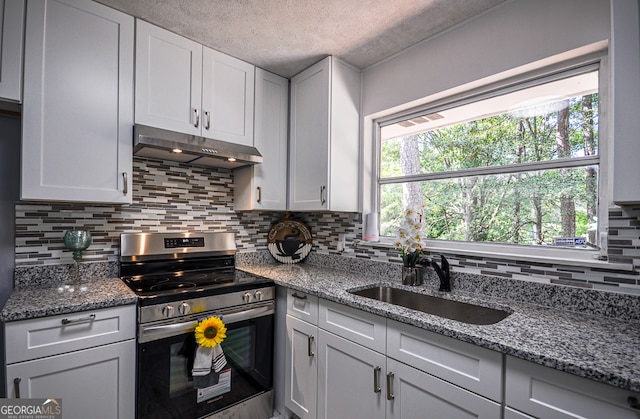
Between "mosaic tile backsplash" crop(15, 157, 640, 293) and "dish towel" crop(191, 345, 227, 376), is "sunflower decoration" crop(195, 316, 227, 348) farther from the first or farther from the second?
"mosaic tile backsplash" crop(15, 157, 640, 293)

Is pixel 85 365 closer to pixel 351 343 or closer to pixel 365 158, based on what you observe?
pixel 351 343

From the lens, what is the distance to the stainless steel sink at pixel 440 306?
1.50 m

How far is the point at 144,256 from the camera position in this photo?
2.05m

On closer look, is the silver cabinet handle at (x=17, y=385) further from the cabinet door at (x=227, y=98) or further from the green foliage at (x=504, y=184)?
the green foliage at (x=504, y=184)

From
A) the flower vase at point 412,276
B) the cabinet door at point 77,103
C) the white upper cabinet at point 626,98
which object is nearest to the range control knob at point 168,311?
the cabinet door at point 77,103

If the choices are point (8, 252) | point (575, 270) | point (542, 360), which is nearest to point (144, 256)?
point (8, 252)

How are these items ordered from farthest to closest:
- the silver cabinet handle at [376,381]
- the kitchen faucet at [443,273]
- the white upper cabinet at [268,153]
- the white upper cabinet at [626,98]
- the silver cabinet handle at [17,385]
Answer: the white upper cabinet at [268,153], the kitchen faucet at [443,273], the silver cabinet handle at [376,381], the silver cabinet handle at [17,385], the white upper cabinet at [626,98]

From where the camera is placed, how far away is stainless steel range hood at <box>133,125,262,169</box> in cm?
176

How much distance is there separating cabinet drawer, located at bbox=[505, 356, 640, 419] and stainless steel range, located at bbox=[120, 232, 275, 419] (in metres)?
1.35

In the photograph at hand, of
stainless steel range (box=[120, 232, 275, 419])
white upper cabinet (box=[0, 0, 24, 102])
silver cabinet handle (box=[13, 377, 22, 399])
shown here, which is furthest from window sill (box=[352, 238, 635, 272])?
white upper cabinet (box=[0, 0, 24, 102])

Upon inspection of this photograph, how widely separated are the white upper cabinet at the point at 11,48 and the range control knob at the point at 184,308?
49.0 inches

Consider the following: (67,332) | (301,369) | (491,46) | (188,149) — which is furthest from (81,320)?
(491,46)

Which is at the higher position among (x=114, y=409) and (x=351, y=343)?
(x=351, y=343)

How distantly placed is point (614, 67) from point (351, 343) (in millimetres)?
1494
